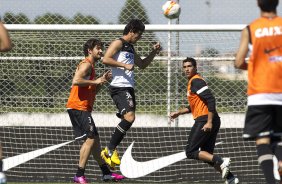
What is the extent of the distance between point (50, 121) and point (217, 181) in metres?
3.09

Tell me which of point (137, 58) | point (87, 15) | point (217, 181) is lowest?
point (217, 181)

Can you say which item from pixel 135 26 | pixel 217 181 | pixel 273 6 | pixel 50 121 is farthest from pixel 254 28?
pixel 50 121

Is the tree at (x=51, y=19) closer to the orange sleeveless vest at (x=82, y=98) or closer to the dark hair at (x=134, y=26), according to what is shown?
the orange sleeveless vest at (x=82, y=98)

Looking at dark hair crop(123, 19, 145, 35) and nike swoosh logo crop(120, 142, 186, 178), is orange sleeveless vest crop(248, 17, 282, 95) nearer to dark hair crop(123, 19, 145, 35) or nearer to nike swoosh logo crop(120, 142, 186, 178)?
dark hair crop(123, 19, 145, 35)

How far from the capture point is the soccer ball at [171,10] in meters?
12.1

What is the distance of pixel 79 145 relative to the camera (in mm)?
12625

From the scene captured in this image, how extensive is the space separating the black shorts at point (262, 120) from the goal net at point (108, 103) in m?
5.07

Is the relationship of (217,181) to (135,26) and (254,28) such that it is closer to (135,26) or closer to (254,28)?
(135,26)

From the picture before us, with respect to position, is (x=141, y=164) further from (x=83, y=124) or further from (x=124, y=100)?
(x=124, y=100)

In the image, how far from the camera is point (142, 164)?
1251cm

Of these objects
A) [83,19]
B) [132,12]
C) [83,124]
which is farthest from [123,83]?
[83,19]

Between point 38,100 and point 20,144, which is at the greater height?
point 38,100

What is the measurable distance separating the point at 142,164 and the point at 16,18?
353 centimetres

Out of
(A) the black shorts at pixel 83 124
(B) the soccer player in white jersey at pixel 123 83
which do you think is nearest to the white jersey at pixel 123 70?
(B) the soccer player in white jersey at pixel 123 83
